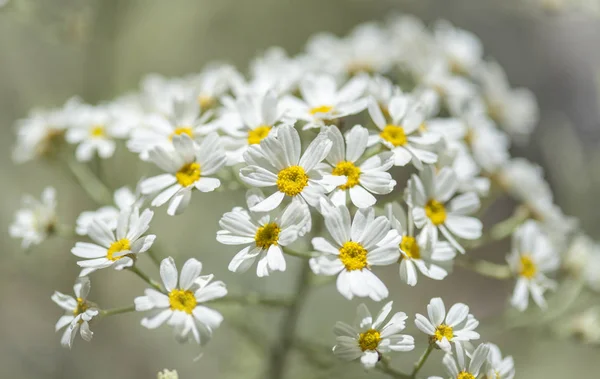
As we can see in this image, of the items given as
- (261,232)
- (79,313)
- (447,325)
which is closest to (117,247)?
(79,313)

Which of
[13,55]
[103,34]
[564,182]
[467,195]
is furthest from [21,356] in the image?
[564,182]

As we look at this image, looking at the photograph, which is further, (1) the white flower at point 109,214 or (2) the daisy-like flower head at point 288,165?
(1) the white flower at point 109,214

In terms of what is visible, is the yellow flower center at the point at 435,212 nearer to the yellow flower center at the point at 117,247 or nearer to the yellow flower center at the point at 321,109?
the yellow flower center at the point at 321,109

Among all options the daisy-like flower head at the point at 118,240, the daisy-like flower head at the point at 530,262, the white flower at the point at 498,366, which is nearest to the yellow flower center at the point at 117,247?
the daisy-like flower head at the point at 118,240

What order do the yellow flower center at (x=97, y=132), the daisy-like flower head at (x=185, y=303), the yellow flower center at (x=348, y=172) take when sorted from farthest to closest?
1. the yellow flower center at (x=97, y=132)
2. the yellow flower center at (x=348, y=172)
3. the daisy-like flower head at (x=185, y=303)

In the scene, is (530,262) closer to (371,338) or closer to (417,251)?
(417,251)

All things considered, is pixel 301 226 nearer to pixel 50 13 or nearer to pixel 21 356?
pixel 50 13

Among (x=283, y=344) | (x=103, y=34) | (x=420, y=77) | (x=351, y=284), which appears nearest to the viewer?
(x=351, y=284)
